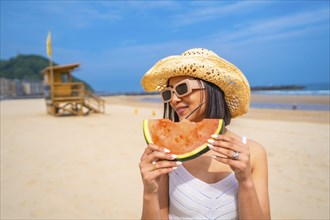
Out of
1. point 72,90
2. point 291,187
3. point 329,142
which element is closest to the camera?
point 291,187

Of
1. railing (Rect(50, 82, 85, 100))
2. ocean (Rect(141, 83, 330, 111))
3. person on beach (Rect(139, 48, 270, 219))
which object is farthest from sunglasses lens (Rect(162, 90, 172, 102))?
ocean (Rect(141, 83, 330, 111))

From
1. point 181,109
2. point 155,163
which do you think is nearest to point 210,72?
point 181,109

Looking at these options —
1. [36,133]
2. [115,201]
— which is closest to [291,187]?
[115,201]

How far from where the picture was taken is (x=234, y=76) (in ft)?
6.25

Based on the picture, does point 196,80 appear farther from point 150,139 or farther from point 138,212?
point 138,212

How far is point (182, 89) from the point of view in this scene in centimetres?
181

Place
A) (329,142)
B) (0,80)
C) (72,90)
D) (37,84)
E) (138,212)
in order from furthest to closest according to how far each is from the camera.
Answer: (37,84)
(0,80)
(72,90)
(329,142)
(138,212)

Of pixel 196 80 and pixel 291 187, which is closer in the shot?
pixel 196 80

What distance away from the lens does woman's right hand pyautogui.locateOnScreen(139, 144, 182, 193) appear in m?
1.44

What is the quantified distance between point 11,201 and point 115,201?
192 cm

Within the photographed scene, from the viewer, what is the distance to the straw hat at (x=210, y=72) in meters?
1.81

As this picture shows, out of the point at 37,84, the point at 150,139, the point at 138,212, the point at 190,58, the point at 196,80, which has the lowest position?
the point at 138,212

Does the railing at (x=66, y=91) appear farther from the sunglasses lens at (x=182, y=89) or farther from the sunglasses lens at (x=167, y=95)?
the sunglasses lens at (x=182, y=89)

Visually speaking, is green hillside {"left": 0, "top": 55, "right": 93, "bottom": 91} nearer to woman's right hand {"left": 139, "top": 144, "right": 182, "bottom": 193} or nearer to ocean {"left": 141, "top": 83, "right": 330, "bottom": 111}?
ocean {"left": 141, "top": 83, "right": 330, "bottom": 111}
